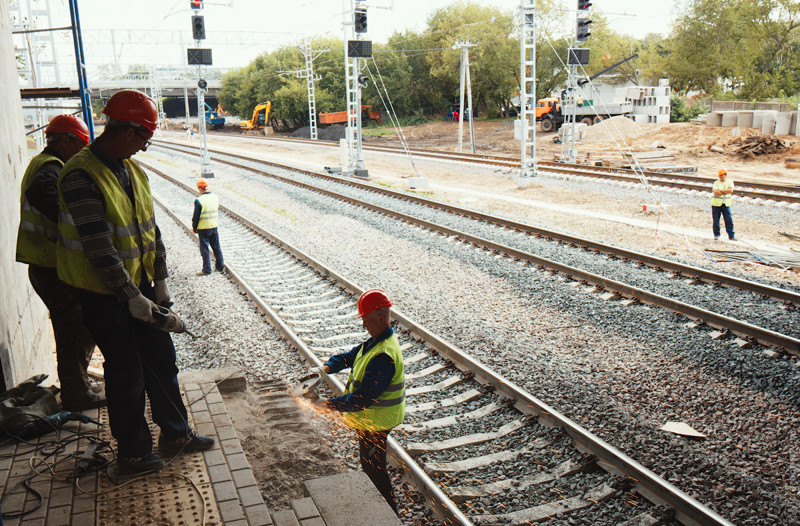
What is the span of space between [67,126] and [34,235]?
95cm

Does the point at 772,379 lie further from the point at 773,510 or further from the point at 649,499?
the point at 649,499

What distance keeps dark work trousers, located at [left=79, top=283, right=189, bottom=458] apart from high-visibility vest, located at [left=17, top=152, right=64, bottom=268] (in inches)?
42.1

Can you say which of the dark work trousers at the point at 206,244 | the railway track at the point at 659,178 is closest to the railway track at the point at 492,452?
the dark work trousers at the point at 206,244

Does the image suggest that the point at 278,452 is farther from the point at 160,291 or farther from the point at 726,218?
the point at 726,218

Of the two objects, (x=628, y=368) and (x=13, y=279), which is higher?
(x=13, y=279)

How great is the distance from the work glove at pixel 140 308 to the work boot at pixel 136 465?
92 centimetres

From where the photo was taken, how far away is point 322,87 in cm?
6956

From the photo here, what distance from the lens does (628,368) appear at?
274 inches

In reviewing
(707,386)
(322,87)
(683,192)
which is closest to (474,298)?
(707,386)

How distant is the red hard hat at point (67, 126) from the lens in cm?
495

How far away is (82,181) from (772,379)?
6.52 m

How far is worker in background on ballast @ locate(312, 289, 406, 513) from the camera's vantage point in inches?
159

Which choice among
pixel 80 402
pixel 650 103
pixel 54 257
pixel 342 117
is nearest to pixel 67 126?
pixel 54 257

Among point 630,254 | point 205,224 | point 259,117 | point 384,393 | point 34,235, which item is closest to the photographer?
point 384,393
